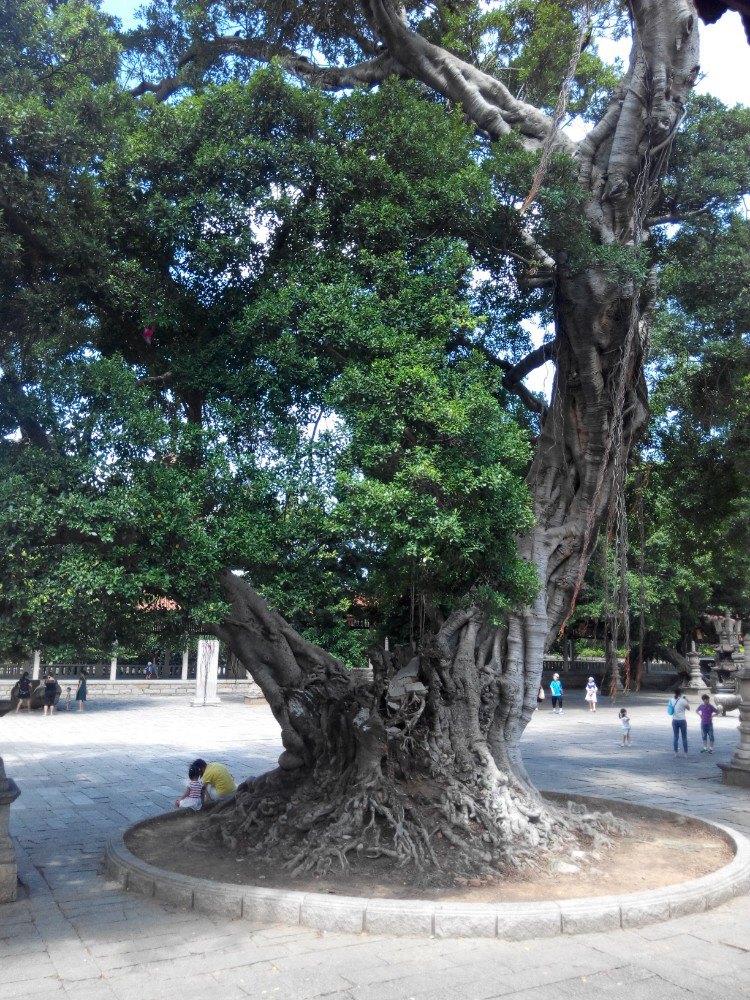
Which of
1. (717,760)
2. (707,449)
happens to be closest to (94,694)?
(717,760)

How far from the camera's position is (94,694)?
27297 millimetres

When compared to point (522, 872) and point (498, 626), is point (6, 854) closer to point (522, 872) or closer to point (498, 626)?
point (522, 872)

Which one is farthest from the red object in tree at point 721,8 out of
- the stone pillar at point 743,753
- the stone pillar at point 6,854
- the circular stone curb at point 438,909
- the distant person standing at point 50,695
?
the distant person standing at point 50,695

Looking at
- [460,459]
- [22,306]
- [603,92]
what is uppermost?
[603,92]

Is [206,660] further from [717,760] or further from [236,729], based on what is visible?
[717,760]

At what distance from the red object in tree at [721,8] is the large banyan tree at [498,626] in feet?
17.4

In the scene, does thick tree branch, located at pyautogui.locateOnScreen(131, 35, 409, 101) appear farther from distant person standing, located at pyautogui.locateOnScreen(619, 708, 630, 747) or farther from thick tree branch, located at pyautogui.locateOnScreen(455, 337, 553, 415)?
distant person standing, located at pyautogui.locateOnScreen(619, 708, 630, 747)

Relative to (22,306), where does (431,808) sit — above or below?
below

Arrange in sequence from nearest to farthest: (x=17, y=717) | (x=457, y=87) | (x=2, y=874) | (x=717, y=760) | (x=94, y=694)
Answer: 1. (x=2, y=874)
2. (x=457, y=87)
3. (x=717, y=760)
4. (x=17, y=717)
5. (x=94, y=694)

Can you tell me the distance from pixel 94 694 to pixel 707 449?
22.5 m

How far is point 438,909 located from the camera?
5.34 metres

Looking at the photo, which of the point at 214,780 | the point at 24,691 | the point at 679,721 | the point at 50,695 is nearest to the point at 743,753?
the point at 679,721

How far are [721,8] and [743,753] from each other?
12.3 m

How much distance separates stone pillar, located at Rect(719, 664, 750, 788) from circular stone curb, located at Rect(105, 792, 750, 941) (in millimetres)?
6430
